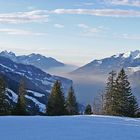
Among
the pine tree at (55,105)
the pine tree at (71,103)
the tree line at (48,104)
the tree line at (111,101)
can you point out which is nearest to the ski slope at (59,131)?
the tree line at (48,104)

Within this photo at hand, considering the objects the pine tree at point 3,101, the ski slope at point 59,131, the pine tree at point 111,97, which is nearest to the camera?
the ski slope at point 59,131

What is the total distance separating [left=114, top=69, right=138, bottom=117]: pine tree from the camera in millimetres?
54625

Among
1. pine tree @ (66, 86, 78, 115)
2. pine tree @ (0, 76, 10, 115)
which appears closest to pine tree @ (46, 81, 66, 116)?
pine tree @ (0, 76, 10, 115)

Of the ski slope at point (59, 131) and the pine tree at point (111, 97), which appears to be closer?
the ski slope at point (59, 131)

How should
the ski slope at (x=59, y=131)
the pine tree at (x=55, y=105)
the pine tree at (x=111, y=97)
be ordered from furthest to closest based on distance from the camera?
the pine tree at (x=55, y=105) → the pine tree at (x=111, y=97) → the ski slope at (x=59, y=131)

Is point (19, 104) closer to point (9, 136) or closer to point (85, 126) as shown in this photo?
point (85, 126)

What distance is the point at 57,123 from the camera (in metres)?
26.7

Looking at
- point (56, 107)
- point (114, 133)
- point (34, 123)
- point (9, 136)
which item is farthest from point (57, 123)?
point (56, 107)

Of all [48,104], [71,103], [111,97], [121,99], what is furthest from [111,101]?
[71,103]

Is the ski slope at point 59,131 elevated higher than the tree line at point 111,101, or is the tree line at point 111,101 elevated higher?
the tree line at point 111,101

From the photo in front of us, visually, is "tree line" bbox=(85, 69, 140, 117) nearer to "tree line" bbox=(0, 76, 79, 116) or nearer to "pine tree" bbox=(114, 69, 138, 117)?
"pine tree" bbox=(114, 69, 138, 117)

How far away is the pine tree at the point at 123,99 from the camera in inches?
2151

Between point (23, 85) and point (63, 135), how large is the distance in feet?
168

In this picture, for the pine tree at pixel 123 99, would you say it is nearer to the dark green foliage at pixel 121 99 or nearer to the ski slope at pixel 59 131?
the dark green foliage at pixel 121 99
